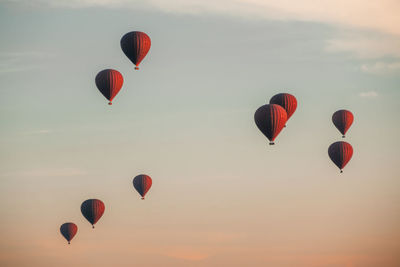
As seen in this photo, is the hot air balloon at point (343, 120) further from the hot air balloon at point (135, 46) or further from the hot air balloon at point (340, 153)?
the hot air balloon at point (135, 46)

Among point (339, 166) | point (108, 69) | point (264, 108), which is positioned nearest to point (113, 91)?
point (108, 69)

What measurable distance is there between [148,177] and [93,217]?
32.8 feet

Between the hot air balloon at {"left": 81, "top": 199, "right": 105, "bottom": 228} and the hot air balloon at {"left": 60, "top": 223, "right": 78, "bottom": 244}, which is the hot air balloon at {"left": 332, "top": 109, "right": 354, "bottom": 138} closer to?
the hot air balloon at {"left": 81, "top": 199, "right": 105, "bottom": 228}

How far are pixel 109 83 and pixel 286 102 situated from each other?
2228 centimetres

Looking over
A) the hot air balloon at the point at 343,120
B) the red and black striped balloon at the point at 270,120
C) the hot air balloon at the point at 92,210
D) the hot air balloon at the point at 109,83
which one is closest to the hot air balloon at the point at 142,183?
the hot air balloon at the point at 92,210

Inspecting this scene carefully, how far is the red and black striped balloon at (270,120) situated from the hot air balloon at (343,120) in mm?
21649

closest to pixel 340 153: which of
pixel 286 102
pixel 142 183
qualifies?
pixel 286 102

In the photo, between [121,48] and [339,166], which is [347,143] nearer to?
[339,166]

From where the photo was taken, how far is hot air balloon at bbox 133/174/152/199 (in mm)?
128375

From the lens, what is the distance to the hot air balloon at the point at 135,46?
111 meters

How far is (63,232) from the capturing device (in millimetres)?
138125

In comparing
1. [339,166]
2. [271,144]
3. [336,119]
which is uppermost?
[336,119]

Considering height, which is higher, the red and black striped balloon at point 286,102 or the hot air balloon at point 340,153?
the hot air balloon at point 340,153

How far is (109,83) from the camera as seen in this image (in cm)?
11375
